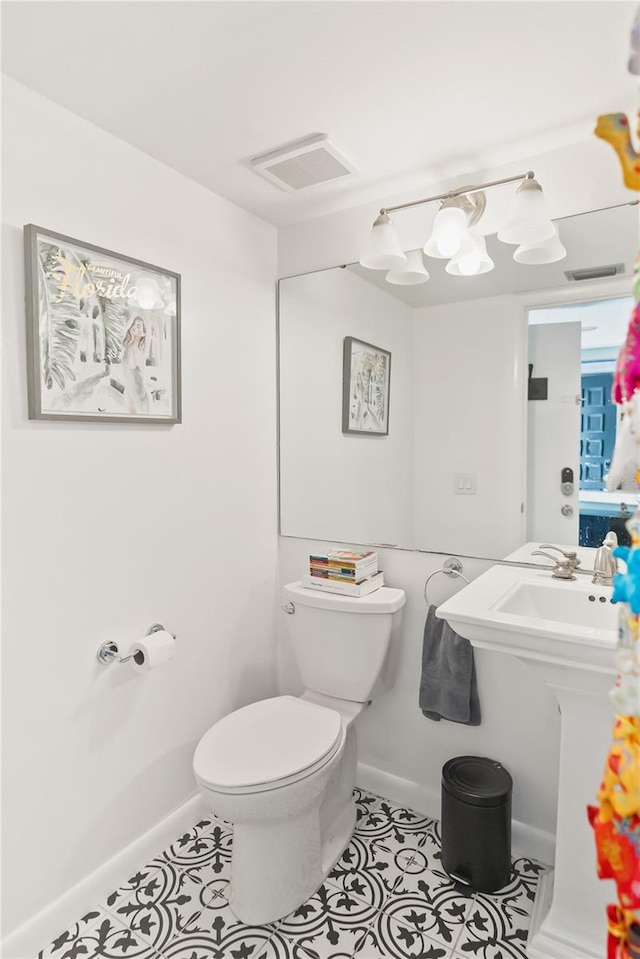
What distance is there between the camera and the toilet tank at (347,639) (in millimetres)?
1951

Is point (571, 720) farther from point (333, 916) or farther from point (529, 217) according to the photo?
point (529, 217)

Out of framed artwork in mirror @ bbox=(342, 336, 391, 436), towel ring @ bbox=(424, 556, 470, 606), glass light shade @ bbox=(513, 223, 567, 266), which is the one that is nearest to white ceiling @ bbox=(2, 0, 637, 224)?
glass light shade @ bbox=(513, 223, 567, 266)

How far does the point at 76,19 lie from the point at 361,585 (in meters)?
1.71

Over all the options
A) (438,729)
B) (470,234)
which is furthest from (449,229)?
(438,729)

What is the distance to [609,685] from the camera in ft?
4.21

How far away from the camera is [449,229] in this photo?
1.71 metres

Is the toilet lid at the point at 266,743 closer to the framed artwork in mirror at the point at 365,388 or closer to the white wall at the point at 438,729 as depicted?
the white wall at the point at 438,729

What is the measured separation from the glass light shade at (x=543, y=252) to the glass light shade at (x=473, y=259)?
100 mm

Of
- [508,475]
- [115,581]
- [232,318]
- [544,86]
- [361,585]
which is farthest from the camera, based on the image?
[232,318]

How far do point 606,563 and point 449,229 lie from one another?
3.64 ft

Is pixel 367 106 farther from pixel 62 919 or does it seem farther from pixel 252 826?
pixel 62 919

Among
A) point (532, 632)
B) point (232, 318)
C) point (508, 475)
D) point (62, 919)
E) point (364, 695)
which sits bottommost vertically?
point (62, 919)

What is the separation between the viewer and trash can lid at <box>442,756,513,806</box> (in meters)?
1.67

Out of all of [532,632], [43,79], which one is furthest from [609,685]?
[43,79]
